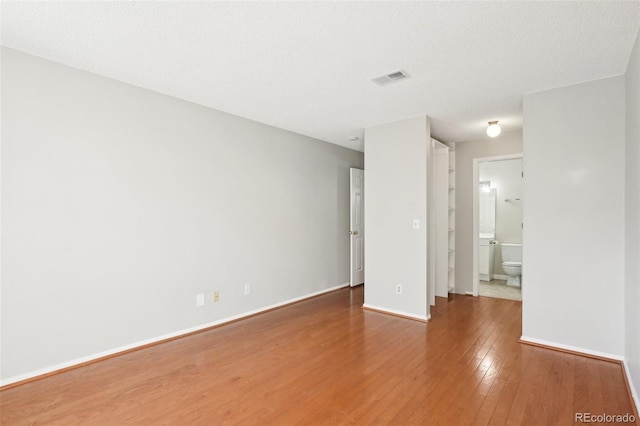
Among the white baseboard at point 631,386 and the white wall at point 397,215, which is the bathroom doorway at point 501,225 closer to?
the white wall at point 397,215

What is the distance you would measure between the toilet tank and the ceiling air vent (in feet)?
15.8

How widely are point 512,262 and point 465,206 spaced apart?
5.78ft

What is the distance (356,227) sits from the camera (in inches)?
229

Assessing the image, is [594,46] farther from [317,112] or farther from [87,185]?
[87,185]

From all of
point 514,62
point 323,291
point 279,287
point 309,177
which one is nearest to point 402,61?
point 514,62

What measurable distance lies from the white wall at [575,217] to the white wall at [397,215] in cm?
110

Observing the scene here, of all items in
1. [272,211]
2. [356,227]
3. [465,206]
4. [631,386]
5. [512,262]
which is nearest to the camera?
[631,386]

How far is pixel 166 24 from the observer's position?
2.14m

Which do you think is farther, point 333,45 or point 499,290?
point 499,290

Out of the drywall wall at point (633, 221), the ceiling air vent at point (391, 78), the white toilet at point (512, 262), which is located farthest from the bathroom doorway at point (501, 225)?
the ceiling air vent at point (391, 78)

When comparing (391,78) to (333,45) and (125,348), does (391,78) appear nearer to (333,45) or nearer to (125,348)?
(333,45)

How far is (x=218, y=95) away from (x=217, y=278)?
2.00 m

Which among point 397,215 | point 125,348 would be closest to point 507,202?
point 397,215

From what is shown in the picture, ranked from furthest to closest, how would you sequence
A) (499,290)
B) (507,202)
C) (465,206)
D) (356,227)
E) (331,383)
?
(507,202), (356,227), (499,290), (465,206), (331,383)
